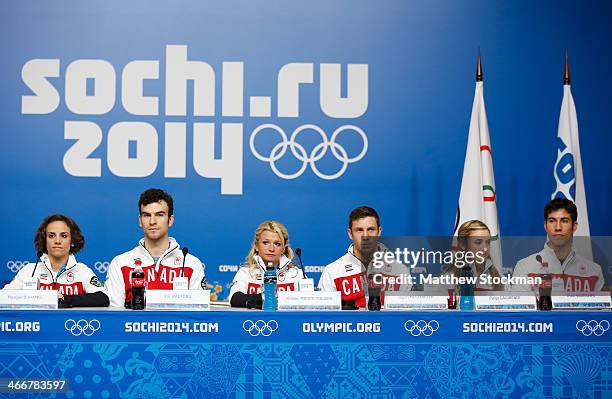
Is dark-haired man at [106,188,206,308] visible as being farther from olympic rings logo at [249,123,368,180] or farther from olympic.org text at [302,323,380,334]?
olympic.org text at [302,323,380,334]

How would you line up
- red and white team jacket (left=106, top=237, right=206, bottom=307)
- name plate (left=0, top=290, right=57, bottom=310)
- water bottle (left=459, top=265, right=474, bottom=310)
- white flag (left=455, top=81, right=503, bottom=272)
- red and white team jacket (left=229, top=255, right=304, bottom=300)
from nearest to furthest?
name plate (left=0, top=290, right=57, bottom=310)
water bottle (left=459, top=265, right=474, bottom=310)
red and white team jacket (left=229, top=255, right=304, bottom=300)
red and white team jacket (left=106, top=237, right=206, bottom=307)
white flag (left=455, top=81, right=503, bottom=272)

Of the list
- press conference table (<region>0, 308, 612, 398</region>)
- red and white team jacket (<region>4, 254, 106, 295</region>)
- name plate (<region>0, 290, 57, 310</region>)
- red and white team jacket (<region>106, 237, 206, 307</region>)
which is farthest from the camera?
red and white team jacket (<region>106, 237, 206, 307</region>)

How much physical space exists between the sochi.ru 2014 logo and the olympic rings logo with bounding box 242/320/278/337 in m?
2.72

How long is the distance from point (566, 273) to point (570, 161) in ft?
7.97

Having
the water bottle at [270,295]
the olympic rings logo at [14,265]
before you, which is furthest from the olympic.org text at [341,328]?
the olympic rings logo at [14,265]

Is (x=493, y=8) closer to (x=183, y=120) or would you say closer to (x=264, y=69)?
(x=264, y=69)

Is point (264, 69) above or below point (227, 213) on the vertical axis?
above

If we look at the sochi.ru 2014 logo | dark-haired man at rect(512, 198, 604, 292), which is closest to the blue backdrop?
the sochi.ru 2014 logo

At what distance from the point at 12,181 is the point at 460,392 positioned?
436 centimetres

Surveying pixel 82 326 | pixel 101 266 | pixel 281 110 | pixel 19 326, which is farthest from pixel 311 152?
pixel 19 326

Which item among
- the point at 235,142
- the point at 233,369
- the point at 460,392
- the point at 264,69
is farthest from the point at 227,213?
the point at 460,392

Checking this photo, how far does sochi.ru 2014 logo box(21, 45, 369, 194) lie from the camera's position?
6020mm

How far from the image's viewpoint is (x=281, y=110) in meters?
6.09

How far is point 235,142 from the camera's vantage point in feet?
19.9
